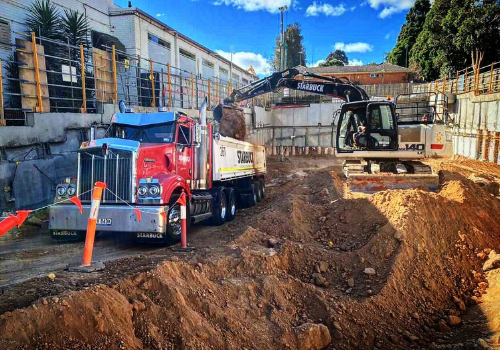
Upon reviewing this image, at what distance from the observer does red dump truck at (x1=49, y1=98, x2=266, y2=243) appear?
768 cm

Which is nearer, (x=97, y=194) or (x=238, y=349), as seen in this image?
(x=238, y=349)

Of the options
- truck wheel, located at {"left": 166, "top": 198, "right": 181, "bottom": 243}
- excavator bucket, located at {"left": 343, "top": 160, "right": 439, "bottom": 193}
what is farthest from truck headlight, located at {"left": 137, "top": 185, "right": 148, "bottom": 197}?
excavator bucket, located at {"left": 343, "top": 160, "right": 439, "bottom": 193}

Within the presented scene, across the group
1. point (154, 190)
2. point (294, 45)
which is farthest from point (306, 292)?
point (294, 45)

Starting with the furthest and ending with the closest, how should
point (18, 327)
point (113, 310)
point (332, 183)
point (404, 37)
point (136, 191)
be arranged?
point (404, 37) → point (332, 183) → point (136, 191) → point (113, 310) → point (18, 327)

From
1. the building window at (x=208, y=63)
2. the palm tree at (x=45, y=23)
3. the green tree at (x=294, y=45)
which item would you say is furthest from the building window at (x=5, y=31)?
the green tree at (x=294, y=45)

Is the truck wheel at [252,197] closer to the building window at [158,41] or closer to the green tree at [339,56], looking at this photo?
the building window at [158,41]

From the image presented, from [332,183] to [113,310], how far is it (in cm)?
1265

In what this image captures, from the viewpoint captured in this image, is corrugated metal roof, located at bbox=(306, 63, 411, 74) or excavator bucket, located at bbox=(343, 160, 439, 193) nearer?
excavator bucket, located at bbox=(343, 160, 439, 193)

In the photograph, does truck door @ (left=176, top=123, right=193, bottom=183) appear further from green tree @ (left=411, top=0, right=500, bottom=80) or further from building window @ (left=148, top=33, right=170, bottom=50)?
green tree @ (left=411, top=0, right=500, bottom=80)

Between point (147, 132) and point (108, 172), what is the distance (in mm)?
1630

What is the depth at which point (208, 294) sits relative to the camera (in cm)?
502

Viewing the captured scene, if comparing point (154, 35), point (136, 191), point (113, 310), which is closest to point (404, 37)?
point (154, 35)

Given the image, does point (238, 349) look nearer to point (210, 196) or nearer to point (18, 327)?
point (18, 327)

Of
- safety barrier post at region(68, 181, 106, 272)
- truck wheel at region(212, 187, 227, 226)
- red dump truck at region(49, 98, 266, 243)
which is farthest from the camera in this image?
truck wheel at region(212, 187, 227, 226)
